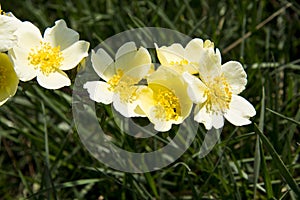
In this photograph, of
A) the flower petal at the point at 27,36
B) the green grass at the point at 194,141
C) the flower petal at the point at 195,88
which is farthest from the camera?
the green grass at the point at 194,141

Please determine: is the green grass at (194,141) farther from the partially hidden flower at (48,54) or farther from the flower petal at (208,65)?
the flower petal at (208,65)

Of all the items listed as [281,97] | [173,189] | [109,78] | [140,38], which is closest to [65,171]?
[173,189]

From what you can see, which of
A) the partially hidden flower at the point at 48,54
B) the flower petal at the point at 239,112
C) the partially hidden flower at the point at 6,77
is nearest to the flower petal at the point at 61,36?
the partially hidden flower at the point at 48,54

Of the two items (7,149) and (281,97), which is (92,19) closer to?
(7,149)

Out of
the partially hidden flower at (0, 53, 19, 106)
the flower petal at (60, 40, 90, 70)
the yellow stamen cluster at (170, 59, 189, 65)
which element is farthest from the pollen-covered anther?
the yellow stamen cluster at (170, 59, 189, 65)

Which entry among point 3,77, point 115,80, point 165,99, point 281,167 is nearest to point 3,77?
point 3,77

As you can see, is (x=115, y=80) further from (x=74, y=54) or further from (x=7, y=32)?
(x=7, y=32)
